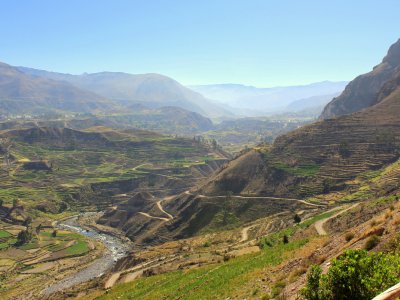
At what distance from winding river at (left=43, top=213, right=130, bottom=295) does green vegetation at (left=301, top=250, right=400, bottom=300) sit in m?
96.7

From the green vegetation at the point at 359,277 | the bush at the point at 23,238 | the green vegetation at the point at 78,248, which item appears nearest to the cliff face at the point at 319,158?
the green vegetation at the point at 78,248

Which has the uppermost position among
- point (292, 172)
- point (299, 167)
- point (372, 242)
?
point (372, 242)

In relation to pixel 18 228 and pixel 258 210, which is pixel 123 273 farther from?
pixel 18 228

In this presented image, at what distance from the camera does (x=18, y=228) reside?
165 meters

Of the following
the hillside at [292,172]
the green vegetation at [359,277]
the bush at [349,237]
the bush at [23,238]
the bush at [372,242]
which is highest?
the green vegetation at [359,277]

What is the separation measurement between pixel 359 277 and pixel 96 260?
402ft

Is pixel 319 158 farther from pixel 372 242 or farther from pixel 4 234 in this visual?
pixel 372 242

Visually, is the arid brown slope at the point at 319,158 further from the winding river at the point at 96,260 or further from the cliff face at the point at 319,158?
the winding river at the point at 96,260

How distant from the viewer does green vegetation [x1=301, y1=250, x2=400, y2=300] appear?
15.3m

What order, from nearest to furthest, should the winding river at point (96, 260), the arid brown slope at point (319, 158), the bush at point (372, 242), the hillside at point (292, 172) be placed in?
the bush at point (372, 242) → the winding river at point (96, 260) → the hillside at point (292, 172) → the arid brown slope at point (319, 158)

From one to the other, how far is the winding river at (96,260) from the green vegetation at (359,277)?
9666 centimetres

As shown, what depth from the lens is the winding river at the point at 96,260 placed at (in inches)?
4215

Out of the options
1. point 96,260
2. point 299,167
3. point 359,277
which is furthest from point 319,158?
point 359,277

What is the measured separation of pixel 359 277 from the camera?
51.4 feet
